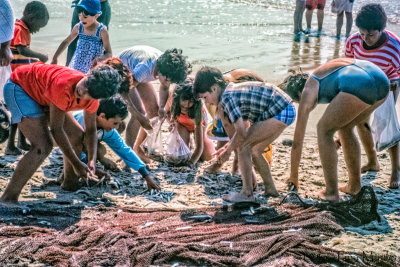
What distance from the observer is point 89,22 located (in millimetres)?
6445

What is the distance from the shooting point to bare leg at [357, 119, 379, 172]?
6.06m

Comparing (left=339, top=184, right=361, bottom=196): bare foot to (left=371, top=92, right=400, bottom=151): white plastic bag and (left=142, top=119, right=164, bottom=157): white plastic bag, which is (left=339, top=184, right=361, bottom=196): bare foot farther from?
(left=142, top=119, right=164, bottom=157): white plastic bag

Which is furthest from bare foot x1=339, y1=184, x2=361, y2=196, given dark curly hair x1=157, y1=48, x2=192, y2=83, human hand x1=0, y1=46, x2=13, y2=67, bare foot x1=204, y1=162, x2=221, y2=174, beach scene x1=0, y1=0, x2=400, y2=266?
human hand x1=0, y1=46, x2=13, y2=67

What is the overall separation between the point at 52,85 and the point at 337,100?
2.39 metres

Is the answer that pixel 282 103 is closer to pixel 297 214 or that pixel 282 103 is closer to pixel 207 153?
pixel 297 214

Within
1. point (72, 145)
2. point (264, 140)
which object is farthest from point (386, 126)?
point (72, 145)

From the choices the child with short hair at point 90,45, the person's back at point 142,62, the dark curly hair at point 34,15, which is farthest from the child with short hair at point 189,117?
the dark curly hair at point 34,15

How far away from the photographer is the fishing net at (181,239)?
389cm

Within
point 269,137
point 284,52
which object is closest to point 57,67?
point 269,137

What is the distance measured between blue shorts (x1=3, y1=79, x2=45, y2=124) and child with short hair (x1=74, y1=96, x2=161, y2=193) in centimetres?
62

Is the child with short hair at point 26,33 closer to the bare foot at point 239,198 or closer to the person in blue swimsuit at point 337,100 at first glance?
the bare foot at point 239,198

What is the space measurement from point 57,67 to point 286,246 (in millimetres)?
2371

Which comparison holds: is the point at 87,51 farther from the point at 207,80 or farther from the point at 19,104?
the point at 207,80

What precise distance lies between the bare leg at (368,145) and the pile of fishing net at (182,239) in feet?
4.98
